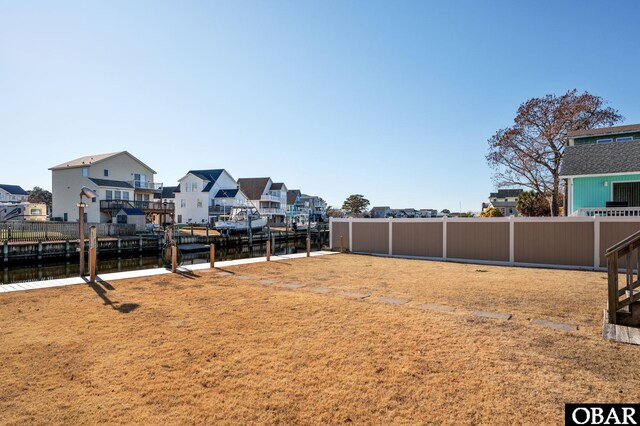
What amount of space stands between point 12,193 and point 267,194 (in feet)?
172

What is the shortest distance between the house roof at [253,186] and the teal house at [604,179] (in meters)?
49.6

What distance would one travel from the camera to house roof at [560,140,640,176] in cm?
1612

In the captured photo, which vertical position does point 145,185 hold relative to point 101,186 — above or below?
above

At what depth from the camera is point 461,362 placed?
4.68 meters

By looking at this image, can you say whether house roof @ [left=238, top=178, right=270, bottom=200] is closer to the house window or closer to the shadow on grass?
the house window

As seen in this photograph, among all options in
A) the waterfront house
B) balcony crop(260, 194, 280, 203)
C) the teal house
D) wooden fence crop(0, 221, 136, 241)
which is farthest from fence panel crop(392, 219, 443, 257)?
balcony crop(260, 194, 280, 203)

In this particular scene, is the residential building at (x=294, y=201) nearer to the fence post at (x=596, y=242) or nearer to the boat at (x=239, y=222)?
the boat at (x=239, y=222)

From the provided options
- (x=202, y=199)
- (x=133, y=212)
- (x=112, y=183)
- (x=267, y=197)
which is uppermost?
(x=112, y=183)

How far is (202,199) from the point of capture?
5206 centimetres

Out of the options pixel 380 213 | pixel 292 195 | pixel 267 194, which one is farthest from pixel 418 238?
pixel 380 213

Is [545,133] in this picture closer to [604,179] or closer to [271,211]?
[604,179]

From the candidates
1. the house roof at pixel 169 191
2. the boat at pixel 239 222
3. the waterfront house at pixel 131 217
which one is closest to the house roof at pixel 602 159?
the boat at pixel 239 222

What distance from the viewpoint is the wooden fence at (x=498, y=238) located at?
14.5 metres

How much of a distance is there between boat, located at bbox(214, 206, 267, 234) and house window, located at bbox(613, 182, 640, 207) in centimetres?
2780
